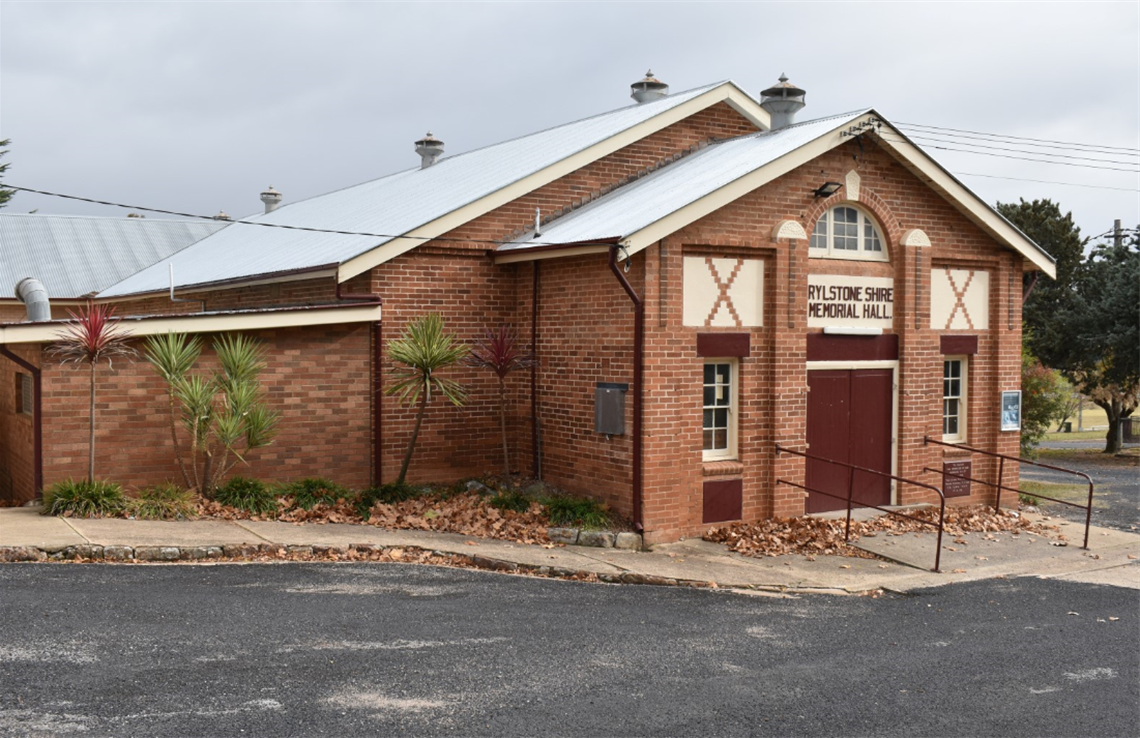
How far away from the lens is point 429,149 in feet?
82.9

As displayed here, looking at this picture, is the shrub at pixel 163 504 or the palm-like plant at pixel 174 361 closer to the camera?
the shrub at pixel 163 504

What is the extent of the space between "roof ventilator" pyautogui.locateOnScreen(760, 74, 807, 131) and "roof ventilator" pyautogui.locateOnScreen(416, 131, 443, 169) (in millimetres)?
9761

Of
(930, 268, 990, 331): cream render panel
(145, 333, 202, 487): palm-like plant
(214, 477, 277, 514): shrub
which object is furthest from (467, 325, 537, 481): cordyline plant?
(930, 268, 990, 331): cream render panel

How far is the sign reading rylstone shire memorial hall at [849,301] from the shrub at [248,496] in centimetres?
769

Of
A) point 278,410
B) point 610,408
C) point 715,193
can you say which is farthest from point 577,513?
point 715,193

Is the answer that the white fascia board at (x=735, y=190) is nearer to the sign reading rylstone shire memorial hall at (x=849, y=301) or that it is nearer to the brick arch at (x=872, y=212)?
the brick arch at (x=872, y=212)

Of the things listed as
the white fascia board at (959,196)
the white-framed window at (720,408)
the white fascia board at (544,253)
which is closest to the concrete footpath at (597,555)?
the white-framed window at (720,408)

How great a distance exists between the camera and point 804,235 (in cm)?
1494

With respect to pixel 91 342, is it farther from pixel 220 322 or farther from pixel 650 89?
pixel 650 89

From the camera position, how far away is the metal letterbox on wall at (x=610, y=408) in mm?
13867

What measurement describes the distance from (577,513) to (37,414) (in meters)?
6.73

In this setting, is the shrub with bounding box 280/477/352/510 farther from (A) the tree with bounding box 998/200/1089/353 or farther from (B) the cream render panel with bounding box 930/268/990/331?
(A) the tree with bounding box 998/200/1089/353

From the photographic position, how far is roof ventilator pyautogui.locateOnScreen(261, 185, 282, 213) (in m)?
34.2

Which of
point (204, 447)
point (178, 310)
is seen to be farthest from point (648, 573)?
point (178, 310)
